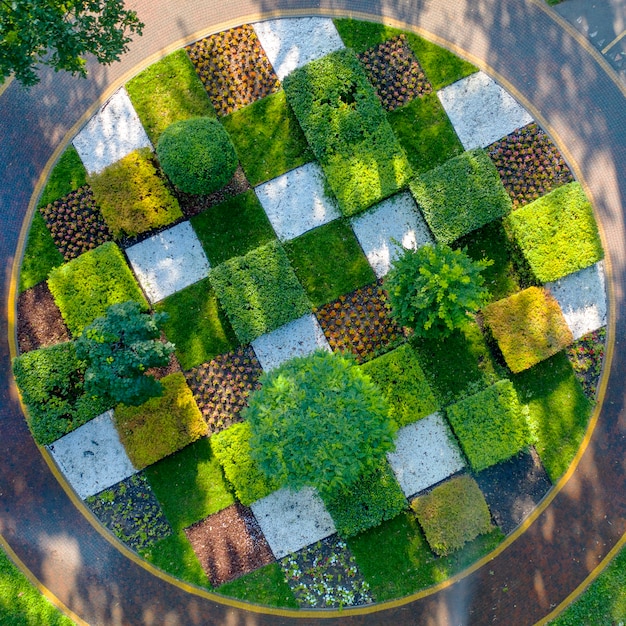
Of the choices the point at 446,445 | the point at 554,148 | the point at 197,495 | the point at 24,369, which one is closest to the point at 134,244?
the point at 24,369

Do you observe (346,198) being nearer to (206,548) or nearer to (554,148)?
(554,148)

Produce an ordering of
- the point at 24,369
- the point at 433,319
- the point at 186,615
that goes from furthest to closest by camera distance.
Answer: the point at 186,615 → the point at 24,369 → the point at 433,319

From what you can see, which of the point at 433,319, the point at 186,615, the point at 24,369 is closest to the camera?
the point at 433,319

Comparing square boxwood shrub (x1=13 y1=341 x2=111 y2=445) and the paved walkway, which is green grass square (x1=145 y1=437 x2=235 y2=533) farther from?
square boxwood shrub (x1=13 y1=341 x2=111 y2=445)

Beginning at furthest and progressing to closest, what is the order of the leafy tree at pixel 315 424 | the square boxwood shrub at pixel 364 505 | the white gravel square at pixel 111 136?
the white gravel square at pixel 111 136 < the square boxwood shrub at pixel 364 505 < the leafy tree at pixel 315 424

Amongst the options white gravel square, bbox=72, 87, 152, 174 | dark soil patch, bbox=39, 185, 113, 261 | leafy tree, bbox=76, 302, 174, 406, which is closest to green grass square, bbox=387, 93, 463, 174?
white gravel square, bbox=72, 87, 152, 174

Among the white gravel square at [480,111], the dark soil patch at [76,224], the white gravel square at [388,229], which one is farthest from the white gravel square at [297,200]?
the dark soil patch at [76,224]

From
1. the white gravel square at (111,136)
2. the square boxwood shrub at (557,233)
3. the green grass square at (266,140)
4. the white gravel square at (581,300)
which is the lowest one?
the white gravel square at (581,300)

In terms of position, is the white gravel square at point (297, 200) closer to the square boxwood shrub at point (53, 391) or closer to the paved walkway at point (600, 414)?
the paved walkway at point (600, 414)
